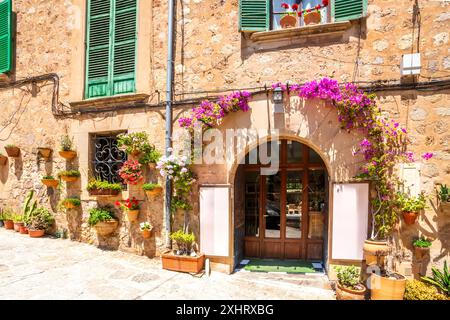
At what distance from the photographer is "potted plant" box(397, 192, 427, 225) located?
13.8 ft

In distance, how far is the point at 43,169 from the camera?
688cm

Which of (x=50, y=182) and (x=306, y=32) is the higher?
(x=306, y=32)

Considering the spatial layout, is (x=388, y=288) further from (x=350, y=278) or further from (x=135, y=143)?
(x=135, y=143)

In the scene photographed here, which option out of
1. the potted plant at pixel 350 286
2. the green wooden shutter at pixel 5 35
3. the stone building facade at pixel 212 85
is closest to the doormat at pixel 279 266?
the stone building facade at pixel 212 85

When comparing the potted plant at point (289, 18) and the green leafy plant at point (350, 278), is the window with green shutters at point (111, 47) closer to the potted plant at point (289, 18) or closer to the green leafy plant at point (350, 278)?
the potted plant at point (289, 18)

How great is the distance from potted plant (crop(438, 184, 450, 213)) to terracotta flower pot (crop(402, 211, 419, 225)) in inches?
15.4

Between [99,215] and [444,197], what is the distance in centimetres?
617

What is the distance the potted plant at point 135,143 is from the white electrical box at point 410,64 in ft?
15.2

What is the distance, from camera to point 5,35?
23.6 feet

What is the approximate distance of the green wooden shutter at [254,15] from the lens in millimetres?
5023

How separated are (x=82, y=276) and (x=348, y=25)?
239 inches

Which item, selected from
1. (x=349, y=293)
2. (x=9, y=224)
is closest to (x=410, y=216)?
(x=349, y=293)

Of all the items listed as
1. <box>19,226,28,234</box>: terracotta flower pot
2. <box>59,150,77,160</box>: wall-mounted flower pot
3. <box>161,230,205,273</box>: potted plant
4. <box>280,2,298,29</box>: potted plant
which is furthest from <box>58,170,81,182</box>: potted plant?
<box>280,2,298,29</box>: potted plant
